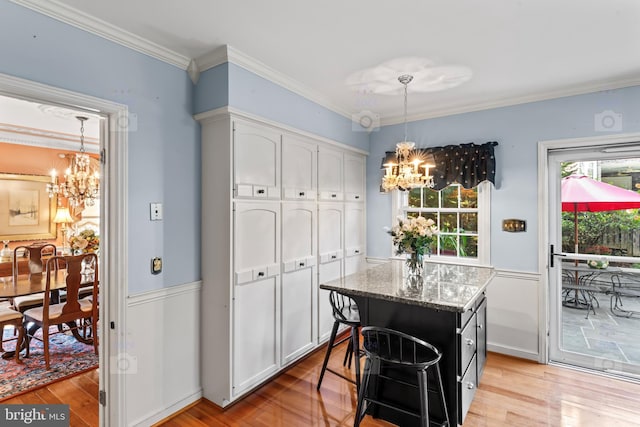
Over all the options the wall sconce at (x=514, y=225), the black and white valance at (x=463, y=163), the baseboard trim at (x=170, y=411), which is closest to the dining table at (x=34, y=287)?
the baseboard trim at (x=170, y=411)

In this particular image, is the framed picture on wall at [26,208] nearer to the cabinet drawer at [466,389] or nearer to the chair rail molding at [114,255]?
the chair rail molding at [114,255]

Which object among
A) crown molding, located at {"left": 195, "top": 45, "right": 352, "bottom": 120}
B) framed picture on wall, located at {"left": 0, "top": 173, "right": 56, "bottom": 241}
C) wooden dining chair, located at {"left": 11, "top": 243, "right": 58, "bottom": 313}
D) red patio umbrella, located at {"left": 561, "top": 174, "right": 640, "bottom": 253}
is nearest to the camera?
crown molding, located at {"left": 195, "top": 45, "right": 352, "bottom": 120}

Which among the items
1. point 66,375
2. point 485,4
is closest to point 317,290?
point 66,375

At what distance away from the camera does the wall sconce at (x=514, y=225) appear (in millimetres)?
3318

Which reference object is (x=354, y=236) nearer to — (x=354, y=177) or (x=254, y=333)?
(x=354, y=177)

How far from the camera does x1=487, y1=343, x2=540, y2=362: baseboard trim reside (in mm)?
3229

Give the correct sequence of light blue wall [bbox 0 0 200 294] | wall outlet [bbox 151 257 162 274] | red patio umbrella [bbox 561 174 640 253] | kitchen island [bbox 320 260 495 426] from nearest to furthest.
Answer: light blue wall [bbox 0 0 200 294], kitchen island [bbox 320 260 495 426], wall outlet [bbox 151 257 162 274], red patio umbrella [bbox 561 174 640 253]

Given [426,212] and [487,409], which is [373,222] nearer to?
[426,212]

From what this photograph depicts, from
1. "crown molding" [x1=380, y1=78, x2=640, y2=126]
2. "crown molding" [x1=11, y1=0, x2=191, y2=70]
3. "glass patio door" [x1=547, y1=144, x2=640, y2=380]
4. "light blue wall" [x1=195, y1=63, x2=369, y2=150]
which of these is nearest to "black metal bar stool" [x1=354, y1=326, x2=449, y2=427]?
"light blue wall" [x1=195, y1=63, x2=369, y2=150]

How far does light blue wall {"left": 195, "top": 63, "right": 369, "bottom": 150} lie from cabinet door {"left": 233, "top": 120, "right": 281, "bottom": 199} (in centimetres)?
14

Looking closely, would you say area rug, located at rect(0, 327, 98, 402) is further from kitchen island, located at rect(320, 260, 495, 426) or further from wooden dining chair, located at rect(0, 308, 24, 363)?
kitchen island, located at rect(320, 260, 495, 426)

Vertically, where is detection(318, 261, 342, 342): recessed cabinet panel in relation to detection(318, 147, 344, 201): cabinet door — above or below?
below

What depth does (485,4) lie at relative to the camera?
186 centimetres

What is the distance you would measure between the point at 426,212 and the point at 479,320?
5.62 feet
